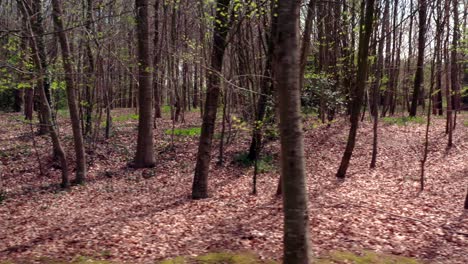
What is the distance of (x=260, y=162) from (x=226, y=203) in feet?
13.8

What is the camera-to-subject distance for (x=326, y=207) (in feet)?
28.7

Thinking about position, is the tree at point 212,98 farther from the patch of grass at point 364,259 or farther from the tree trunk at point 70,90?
the patch of grass at point 364,259

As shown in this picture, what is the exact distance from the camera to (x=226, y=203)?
31.4 ft

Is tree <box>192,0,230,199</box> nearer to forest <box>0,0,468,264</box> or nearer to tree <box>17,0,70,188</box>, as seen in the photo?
forest <box>0,0,468,264</box>

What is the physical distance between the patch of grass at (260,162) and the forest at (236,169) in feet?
0.25

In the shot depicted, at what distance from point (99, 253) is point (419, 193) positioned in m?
7.66

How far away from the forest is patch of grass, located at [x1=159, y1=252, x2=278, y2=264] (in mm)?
31

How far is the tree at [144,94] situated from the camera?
1266cm

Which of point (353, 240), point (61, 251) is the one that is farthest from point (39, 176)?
point (353, 240)

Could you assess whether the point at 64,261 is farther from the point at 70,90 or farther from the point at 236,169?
the point at 236,169

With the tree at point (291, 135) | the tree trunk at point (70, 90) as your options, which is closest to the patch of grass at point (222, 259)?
the tree at point (291, 135)

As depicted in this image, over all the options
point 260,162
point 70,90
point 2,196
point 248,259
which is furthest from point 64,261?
point 260,162

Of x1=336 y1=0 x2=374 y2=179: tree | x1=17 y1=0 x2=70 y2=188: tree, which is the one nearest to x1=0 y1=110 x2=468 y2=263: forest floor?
x1=17 y1=0 x2=70 y2=188: tree

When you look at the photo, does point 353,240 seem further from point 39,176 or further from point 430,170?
point 39,176
